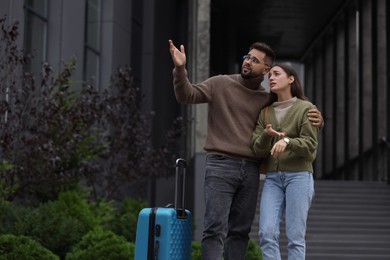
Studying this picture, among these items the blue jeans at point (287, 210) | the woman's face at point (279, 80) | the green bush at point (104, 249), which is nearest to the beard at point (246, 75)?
the woman's face at point (279, 80)

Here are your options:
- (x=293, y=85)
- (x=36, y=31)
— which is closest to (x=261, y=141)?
(x=293, y=85)

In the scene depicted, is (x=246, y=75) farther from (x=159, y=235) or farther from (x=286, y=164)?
(x=159, y=235)

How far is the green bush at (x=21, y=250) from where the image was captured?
9172mm

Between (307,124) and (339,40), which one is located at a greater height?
(339,40)

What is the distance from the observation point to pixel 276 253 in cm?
531

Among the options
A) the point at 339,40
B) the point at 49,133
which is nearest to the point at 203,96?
the point at 49,133

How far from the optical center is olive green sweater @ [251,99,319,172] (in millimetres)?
5309

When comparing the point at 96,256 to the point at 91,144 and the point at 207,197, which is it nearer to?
the point at 207,197

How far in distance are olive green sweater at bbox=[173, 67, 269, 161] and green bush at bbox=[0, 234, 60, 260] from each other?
423 cm

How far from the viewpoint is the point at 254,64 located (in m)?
5.56

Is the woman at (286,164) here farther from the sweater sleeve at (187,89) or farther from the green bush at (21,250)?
the green bush at (21,250)

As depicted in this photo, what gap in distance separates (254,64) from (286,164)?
712mm

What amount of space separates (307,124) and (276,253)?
2.82 feet

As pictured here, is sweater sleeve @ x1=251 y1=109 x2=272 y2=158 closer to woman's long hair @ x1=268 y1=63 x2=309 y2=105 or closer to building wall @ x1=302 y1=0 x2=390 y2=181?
woman's long hair @ x1=268 y1=63 x2=309 y2=105
